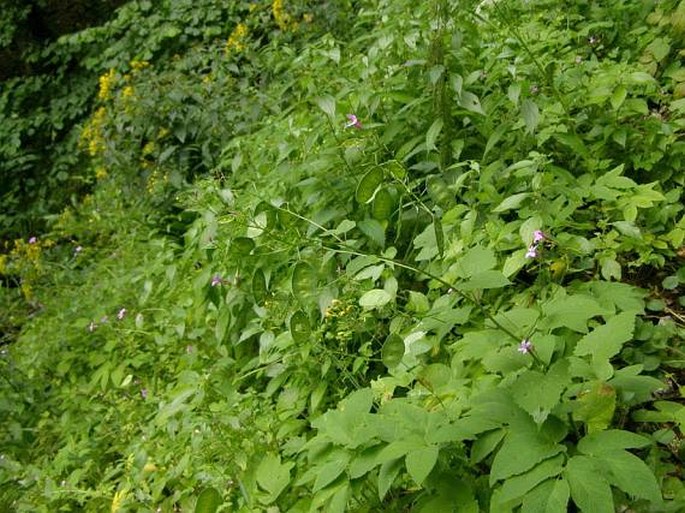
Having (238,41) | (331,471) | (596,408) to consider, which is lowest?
(238,41)

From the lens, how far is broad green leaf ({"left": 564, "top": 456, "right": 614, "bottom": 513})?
1148mm

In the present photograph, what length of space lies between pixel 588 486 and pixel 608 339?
0.37m

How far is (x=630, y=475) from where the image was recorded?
3.91 ft

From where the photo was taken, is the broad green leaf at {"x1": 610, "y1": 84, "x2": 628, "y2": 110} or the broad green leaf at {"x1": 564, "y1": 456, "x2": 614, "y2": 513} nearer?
the broad green leaf at {"x1": 564, "y1": 456, "x2": 614, "y2": 513}

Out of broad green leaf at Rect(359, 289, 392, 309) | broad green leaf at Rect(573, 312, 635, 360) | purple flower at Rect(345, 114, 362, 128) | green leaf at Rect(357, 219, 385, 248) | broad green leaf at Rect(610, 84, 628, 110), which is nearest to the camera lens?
broad green leaf at Rect(573, 312, 635, 360)

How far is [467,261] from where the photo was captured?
1.67 m

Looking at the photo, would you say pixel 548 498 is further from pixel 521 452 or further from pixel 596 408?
pixel 596 408

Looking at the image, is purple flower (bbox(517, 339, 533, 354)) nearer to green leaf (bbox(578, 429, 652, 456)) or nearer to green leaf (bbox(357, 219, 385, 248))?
green leaf (bbox(578, 429, 652, 456))

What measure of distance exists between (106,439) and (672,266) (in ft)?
7.68

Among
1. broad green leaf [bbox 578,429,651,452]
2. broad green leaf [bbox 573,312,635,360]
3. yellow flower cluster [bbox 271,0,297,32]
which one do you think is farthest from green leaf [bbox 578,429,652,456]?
yellow flower cluster [bbox 271,0,297,32]

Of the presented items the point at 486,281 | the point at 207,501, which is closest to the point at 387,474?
the point at 486,281

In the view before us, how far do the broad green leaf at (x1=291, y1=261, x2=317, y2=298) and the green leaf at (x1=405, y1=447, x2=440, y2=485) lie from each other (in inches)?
27.3

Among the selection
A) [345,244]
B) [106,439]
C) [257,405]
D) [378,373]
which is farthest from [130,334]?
[345,244]

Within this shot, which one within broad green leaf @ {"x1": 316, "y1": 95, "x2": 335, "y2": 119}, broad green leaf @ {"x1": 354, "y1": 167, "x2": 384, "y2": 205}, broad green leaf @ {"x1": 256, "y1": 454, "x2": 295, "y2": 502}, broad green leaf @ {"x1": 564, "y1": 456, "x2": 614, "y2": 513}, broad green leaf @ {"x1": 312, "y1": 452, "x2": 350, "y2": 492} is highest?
broad green leaf @ {"x1": 354, "y1": 167, "x2": 384, "y2": 205}
